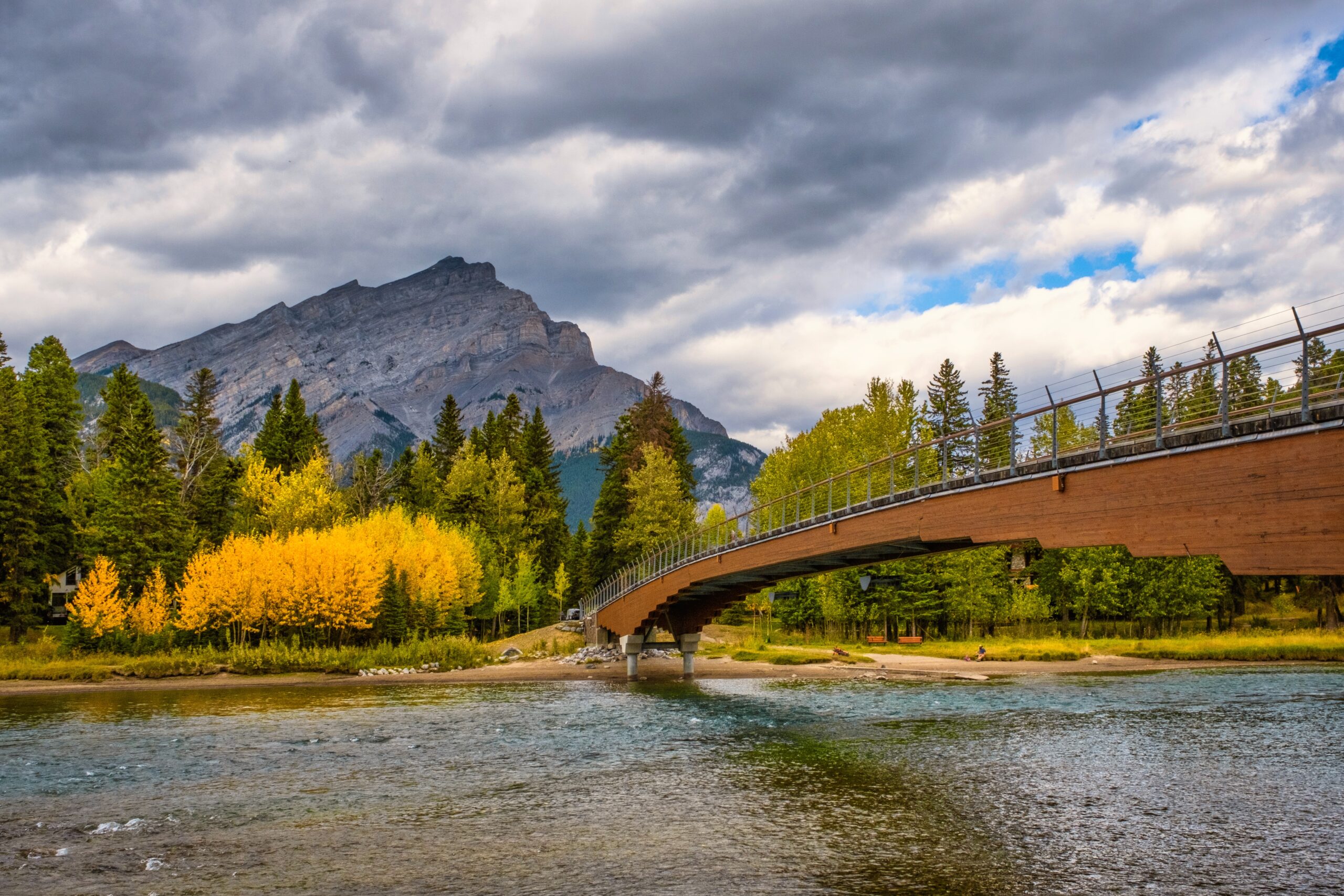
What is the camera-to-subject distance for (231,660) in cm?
5653

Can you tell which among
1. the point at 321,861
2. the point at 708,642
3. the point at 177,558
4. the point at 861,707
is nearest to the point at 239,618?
the point at 177,558

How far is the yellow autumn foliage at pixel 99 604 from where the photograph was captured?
5734 centimetres

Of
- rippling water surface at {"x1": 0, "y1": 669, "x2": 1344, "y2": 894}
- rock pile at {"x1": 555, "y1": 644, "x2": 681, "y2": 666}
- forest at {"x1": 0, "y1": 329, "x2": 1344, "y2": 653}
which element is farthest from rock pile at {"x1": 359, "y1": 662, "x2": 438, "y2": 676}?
rippling water surface at {"x1": 0, "y1": 669, "x2": 1344, "y2": 894}

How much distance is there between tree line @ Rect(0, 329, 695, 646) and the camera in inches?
2365

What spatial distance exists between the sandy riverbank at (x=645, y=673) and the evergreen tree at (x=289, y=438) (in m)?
42.6

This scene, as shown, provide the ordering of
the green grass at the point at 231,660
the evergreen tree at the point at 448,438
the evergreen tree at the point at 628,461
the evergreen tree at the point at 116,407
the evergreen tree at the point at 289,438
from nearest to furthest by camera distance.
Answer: the green grass at the point at 231,660, the evergreen tree at the point at 116,407, the evergreen tree at the point at 628,461, the evergreen tree at the point at 289,438, the evergreen tree at the point at 448,438

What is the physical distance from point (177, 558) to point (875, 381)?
2051 inches

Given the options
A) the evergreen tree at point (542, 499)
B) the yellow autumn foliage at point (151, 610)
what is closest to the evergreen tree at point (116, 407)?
the yellow autumn foliage at point (151, 610)

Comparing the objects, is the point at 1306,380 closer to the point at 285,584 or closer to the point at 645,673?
the point at 645,673

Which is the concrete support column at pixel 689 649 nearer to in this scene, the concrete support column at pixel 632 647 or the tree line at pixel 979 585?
the concrete support column at pixel 632 647

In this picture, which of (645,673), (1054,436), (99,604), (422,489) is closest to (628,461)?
(422,489)

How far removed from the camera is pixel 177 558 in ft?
209

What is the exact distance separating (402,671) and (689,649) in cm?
1775

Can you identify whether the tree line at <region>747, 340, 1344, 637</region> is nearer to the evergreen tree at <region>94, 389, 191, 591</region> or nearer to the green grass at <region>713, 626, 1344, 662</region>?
the green grass at <region>713, 626, 1344, 662</region>
